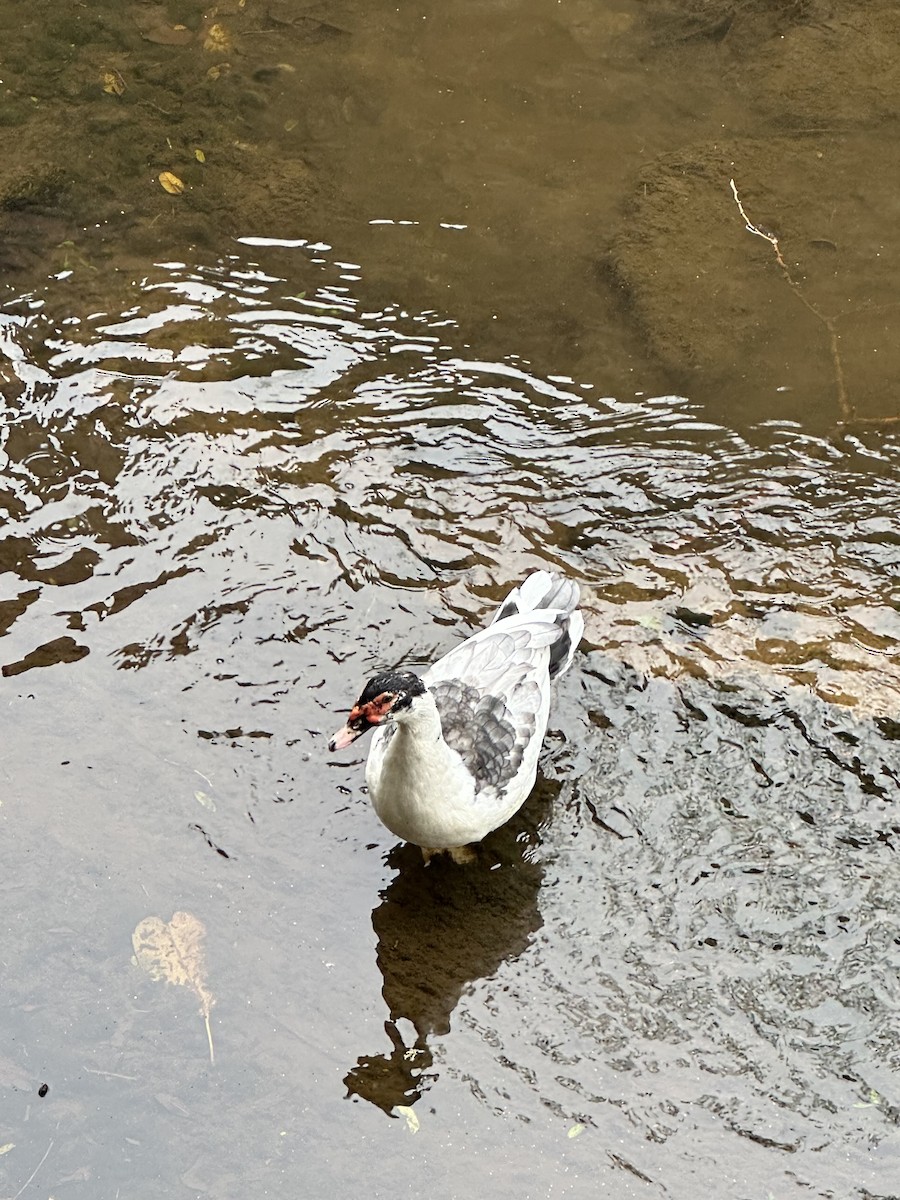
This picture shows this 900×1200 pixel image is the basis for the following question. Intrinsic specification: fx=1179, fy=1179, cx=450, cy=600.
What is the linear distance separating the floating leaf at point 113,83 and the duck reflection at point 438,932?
647 cm

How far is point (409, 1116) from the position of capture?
4.11m

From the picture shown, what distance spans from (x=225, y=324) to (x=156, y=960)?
12.8 feet

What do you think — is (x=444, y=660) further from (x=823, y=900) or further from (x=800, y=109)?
(x=800, y=109)

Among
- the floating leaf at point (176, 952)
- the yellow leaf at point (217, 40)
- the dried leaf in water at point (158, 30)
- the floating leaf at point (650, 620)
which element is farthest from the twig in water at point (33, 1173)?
the dried leaf in water at point (158, 30)

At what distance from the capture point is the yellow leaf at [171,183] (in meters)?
7.89

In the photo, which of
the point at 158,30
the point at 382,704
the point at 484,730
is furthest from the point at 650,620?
the point at 158,30

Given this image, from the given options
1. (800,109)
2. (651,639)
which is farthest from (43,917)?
(800,109)

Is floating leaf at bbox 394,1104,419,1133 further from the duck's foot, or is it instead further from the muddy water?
the duck's foot

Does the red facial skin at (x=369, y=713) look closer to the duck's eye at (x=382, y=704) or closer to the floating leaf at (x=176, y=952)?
the duck's eye at (x=382, y=704)

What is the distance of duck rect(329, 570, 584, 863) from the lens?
4316mm

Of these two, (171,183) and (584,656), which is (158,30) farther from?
(584,656)

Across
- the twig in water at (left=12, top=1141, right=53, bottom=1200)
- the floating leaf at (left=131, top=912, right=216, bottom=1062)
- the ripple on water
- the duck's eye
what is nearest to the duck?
the duck's eye

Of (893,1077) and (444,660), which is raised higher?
(444,660)

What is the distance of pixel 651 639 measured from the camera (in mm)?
5508
